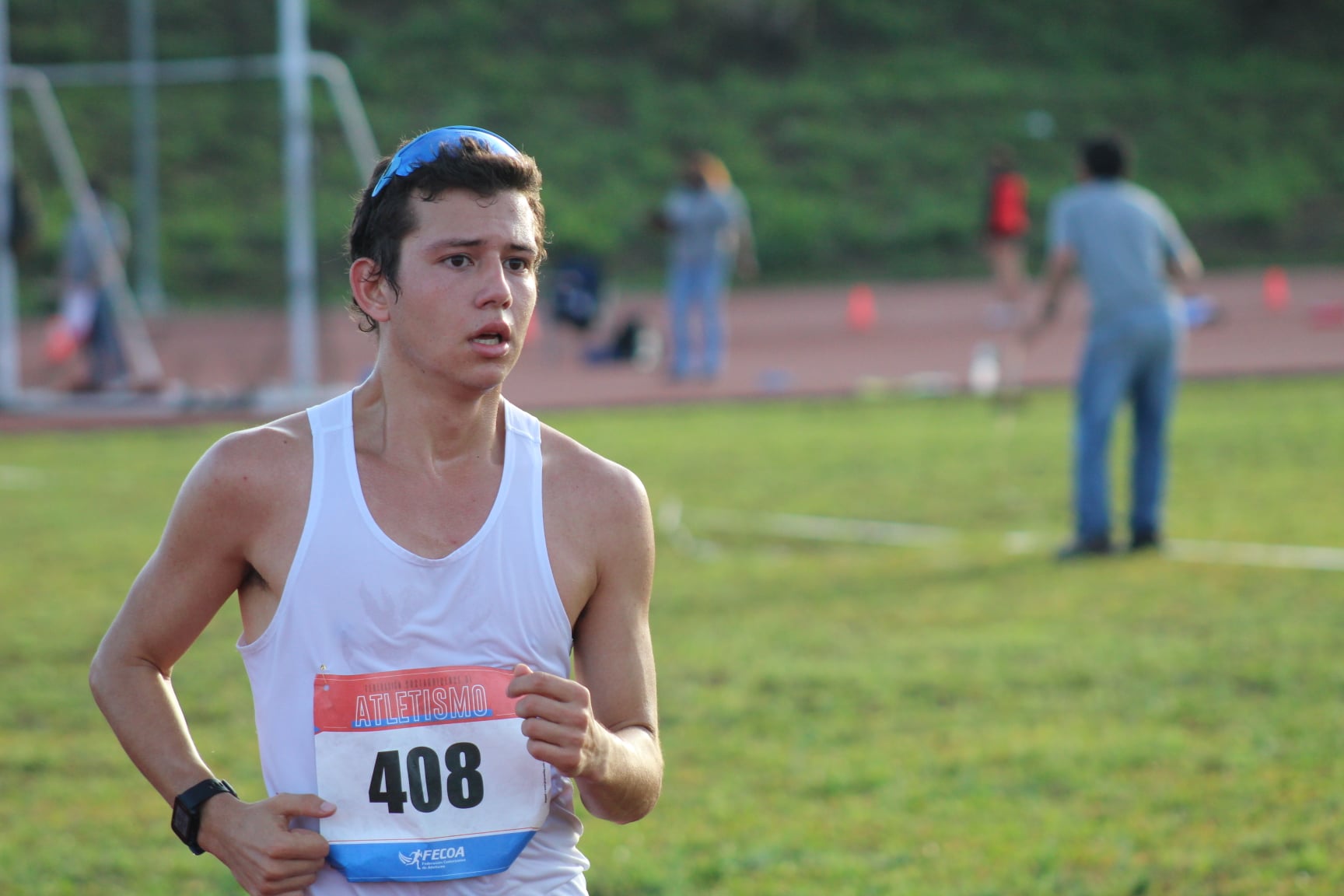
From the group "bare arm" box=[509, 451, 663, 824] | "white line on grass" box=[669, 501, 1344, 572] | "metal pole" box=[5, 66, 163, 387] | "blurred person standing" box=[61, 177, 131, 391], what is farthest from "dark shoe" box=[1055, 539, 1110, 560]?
"blurred person standing" box=[61, 177, 131, 391]

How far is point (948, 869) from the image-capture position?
5.03 metres

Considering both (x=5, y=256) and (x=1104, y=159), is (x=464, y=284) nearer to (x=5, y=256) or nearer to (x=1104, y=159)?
(x=1104, y=159)

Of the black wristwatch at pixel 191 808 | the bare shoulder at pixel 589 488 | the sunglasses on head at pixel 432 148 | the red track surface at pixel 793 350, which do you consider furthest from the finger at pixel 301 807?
the red track surface at pixel 793 350

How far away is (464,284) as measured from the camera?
2619mm

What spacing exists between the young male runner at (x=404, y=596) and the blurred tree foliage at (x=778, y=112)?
31.4 m

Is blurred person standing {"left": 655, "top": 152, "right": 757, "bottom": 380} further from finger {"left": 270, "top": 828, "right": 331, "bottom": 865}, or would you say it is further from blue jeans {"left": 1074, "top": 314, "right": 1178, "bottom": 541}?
finger {"left": 270, "top": 828, "right": 331, "bottom": 865}

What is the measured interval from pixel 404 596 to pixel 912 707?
177 inches

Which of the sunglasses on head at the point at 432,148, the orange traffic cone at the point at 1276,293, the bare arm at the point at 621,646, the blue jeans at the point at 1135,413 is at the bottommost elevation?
the orange traffic cone at the point at 1276,293

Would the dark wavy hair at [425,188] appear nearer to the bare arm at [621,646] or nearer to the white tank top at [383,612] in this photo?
the white tank top at [383,612]

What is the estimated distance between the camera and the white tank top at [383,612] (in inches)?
104

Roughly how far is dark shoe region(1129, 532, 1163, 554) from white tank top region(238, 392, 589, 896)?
7601 millimetres

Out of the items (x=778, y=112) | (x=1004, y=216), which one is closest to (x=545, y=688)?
(x=1004, y=216)

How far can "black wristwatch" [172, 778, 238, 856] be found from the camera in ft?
8.87

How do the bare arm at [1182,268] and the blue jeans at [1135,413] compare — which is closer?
the blue jeans at [1135,413]
